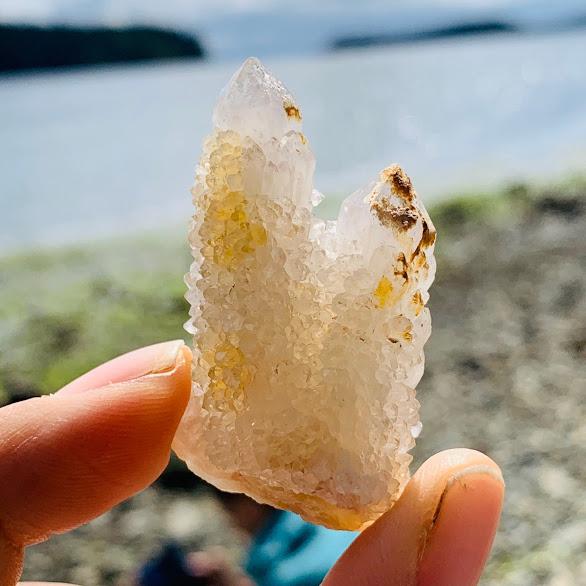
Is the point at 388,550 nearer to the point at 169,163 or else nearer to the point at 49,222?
the point at 49,222

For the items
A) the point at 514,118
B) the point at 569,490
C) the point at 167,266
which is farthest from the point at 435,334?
the point at 514,118

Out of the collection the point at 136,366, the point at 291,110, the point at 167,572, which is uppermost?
the point at 291,110

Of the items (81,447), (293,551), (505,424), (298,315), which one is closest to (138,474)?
(81,447)

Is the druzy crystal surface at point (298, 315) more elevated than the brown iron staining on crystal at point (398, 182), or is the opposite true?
the brown iron staining on crystal at point (398, 182)

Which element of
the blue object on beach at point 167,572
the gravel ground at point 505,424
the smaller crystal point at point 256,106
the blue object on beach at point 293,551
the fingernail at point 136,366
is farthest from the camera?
the gravel ground at point 505,424

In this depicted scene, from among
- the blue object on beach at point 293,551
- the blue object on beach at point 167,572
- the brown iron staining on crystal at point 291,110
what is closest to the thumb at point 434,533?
the brown iron staining on crystal at point 291,110

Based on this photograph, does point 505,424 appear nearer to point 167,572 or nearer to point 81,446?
point 167,572

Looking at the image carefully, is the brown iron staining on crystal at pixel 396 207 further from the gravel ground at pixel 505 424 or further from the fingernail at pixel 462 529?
the gravel ground at pixel 505 424

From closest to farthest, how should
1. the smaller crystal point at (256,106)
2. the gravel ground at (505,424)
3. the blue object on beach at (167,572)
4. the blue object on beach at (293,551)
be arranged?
the smaller crystal point at (256,106) < the blue object on beach at (293,551) < the blue object on beach at (167,572) < the gravel ground at (505,424)
